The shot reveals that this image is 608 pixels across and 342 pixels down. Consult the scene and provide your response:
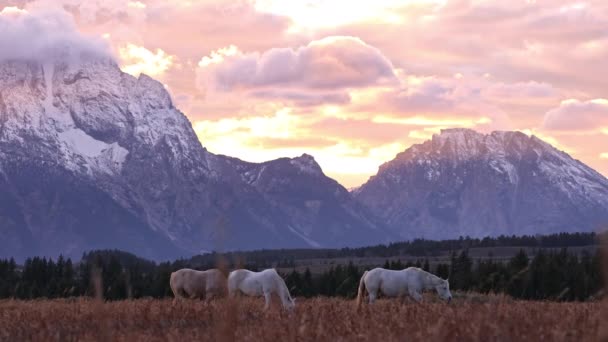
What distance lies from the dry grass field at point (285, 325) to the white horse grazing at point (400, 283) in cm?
977

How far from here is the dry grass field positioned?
1133 cm

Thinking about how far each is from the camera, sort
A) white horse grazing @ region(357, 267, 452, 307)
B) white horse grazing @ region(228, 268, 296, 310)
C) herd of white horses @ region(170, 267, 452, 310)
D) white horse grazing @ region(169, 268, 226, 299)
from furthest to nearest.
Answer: white horse grazing @ region(169, 268, 226, 299) → white horse grazing @ region(357, 267, 452, 307) → herd of white horses @ region(170, 267, 452, 310) → white horse grazing @ region(228, 268, 296, 310)

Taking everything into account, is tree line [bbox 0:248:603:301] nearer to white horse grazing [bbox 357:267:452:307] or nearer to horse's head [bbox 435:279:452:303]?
horse's head [bbox 435:279:452:303]

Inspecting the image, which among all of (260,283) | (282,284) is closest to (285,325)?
(282,284)

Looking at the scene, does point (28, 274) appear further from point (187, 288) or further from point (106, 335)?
point (106, 335)

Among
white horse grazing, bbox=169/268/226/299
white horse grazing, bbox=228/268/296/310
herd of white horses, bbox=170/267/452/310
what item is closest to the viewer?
white horse grazing, bbox=228/268/296/310

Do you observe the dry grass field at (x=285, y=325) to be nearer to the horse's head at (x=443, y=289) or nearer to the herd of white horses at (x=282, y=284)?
the herd of white horses at (x=282, y=284)

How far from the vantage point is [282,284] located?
29.7 metres

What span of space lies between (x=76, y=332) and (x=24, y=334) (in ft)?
3.16

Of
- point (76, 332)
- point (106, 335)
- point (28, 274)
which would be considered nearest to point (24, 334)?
point (76, 332)

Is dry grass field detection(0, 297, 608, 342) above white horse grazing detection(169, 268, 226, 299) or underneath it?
underneath

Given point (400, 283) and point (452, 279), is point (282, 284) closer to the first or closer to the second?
point (400, 283)

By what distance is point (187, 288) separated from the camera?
37.0 meters

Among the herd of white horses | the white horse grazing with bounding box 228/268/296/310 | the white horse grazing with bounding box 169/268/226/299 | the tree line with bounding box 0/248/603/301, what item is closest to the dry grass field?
the white horse grazing with bounding box 228/268/296/310
